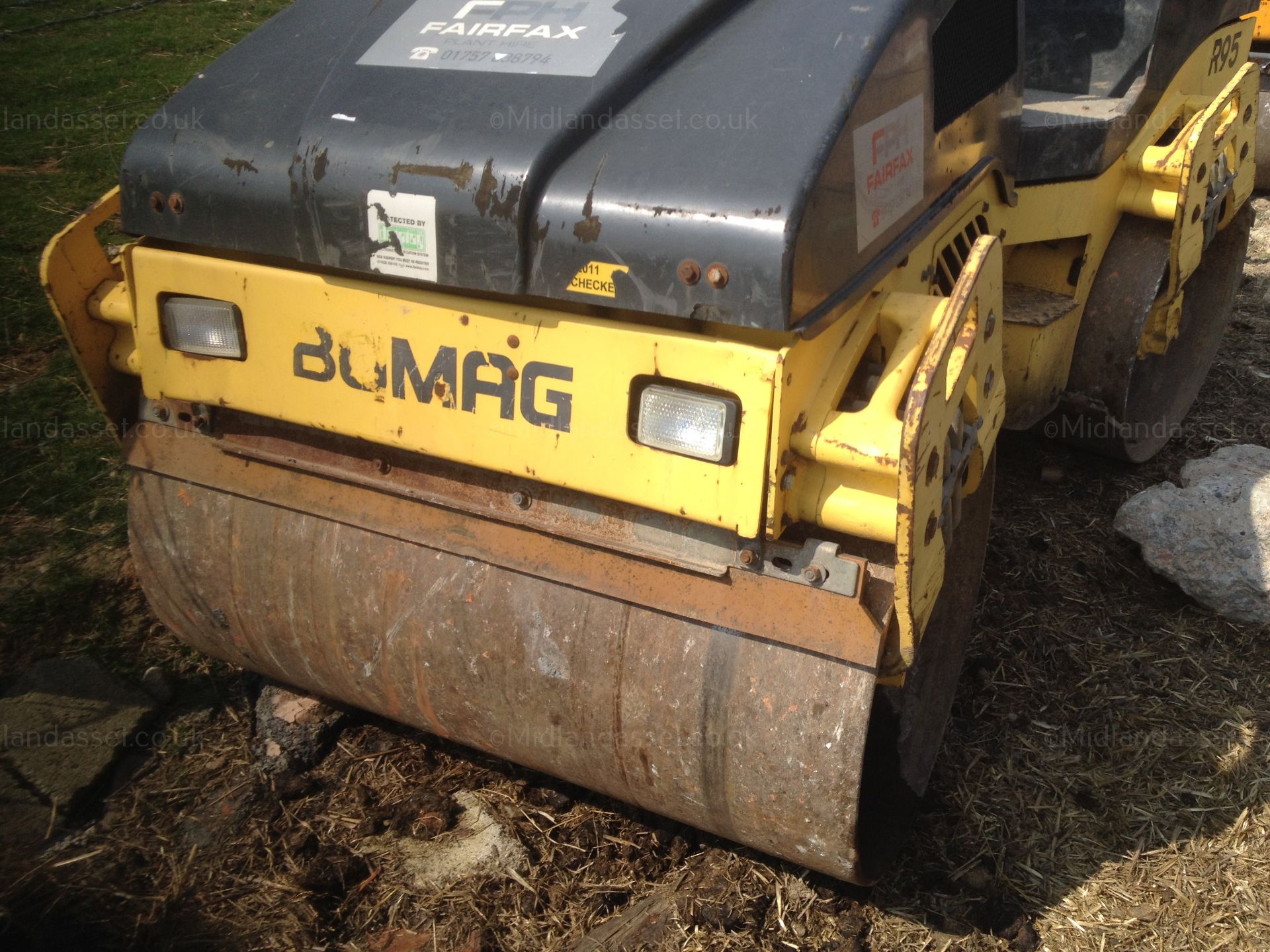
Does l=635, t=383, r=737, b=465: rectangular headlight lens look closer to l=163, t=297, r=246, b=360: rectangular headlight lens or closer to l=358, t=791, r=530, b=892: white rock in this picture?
l=163, t=297, r=246, b=360: rectangular headlight lens

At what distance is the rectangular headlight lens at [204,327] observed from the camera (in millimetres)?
2127

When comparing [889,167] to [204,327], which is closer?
[889,167]

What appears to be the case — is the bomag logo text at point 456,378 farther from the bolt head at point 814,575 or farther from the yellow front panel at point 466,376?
the bolt head at point 814,575

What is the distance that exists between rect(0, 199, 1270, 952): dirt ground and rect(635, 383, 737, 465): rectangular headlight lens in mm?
1062

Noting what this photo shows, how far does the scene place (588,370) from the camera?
1.83 m

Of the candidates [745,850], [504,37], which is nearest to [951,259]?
[504,37]

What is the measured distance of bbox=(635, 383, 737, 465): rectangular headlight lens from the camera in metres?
1.73

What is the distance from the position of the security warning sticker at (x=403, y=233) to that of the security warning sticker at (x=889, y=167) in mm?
716

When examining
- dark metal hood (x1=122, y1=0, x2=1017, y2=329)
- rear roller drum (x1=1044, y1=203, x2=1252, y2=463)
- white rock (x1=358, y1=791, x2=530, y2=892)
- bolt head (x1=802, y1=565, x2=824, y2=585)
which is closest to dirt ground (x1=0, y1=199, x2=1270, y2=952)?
white rock (x1=358, y1=791, x2=530, y2=892)

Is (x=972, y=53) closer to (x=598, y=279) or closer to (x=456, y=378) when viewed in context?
(x=598, y=279)

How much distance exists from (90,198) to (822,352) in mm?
5218

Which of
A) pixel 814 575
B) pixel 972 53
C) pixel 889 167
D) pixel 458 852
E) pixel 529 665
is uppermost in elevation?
pixel 972 53

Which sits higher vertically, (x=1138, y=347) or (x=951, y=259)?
(x=951, y=259)

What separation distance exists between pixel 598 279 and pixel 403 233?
376 mm
